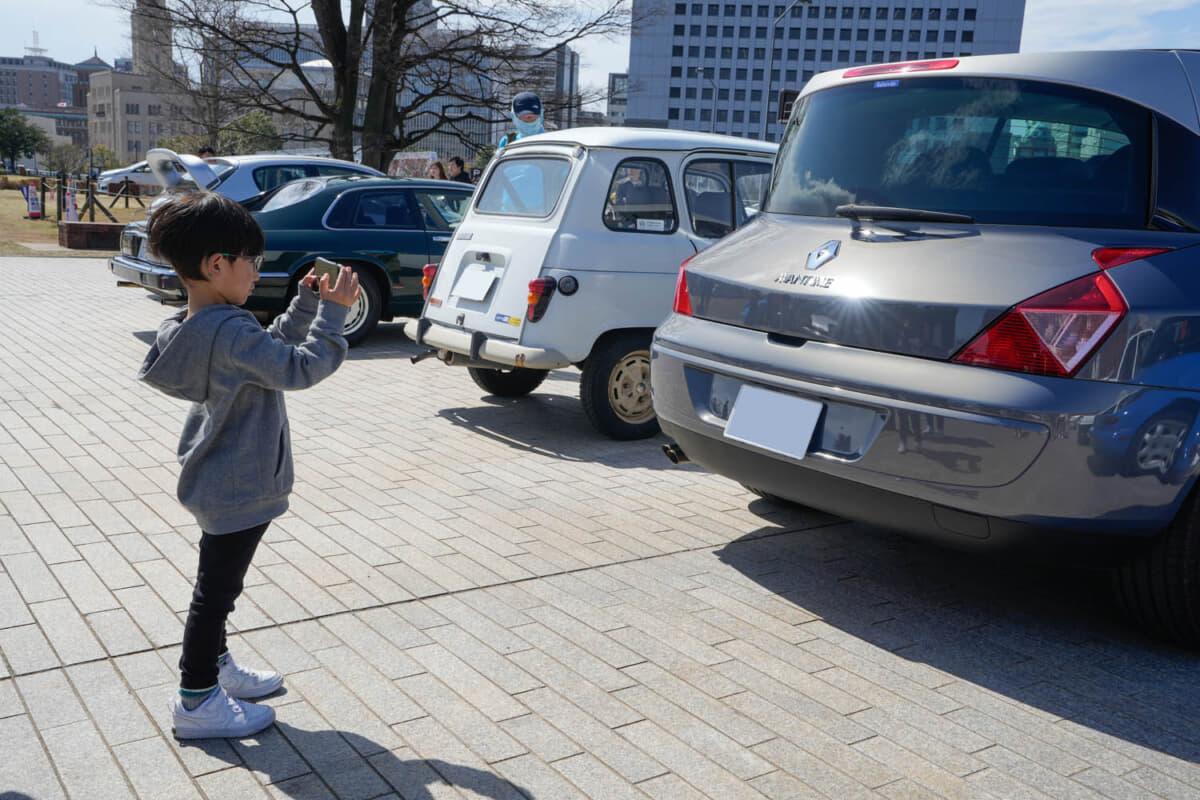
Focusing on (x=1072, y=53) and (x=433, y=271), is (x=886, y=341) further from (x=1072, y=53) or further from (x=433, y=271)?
(x=433, y=271)

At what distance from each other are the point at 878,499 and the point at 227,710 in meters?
2.11

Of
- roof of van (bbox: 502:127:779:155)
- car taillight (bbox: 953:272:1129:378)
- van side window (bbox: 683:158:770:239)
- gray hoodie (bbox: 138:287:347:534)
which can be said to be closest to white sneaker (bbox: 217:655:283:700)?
gray hoodie (bbox: 138:287:347:534)

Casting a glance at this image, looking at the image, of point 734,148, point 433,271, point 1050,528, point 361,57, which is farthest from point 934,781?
point 361,57

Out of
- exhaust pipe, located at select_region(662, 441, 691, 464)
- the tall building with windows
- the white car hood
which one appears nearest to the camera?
exhaust pipe, located at select_region(662, 441, 691, 464)

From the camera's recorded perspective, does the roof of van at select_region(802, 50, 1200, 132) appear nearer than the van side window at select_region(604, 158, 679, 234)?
Yes

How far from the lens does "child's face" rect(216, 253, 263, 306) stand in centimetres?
266

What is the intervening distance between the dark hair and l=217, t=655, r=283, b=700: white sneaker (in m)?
1.15

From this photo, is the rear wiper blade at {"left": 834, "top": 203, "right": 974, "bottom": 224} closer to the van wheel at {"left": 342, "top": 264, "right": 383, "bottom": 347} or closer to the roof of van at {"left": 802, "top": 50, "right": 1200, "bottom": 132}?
the roof of van at {"left": 802, "top": 50, "right": 1200, "bottom": 132}

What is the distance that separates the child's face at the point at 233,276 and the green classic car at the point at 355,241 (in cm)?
723

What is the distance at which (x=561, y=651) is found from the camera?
3.48m

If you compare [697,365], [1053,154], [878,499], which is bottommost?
[878,499]

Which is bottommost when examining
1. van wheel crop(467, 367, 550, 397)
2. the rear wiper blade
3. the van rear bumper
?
van wheel crop(467, 367, 550, 397)

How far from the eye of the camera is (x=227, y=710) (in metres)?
2.85

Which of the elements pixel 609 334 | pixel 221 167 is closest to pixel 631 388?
pixel 609 334
